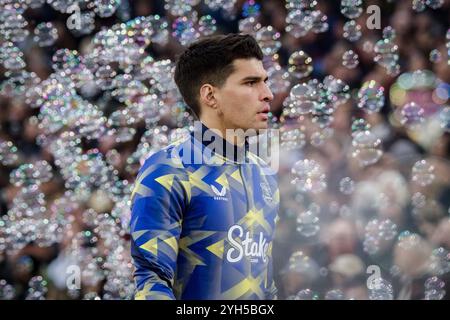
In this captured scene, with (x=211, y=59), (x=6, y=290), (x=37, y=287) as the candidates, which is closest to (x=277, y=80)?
(x=37, y=287)

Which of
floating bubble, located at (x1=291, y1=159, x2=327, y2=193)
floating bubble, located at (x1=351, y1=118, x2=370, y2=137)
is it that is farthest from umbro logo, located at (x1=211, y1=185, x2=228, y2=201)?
floating bubble, located at (x1=351, y1=118, x2=370, y2=137)

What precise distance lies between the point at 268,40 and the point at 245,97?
3146 mm

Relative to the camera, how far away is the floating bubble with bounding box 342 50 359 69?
5.34 m

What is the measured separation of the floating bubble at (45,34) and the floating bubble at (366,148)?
247 cm

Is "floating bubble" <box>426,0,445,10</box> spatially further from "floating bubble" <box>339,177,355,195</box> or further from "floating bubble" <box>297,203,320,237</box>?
"floating bubble" <box>297,203,320,237</box>

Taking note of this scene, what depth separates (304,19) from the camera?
17.8 ft

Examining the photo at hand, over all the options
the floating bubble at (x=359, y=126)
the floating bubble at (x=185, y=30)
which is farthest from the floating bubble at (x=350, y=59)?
the floating bubble at (x=185, y=30)

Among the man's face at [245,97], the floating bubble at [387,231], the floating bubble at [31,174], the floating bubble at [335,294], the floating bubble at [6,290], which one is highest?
the man's face at [245,97]

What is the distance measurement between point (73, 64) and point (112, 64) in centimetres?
31

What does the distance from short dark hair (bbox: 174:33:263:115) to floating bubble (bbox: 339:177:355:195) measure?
9.16 feet

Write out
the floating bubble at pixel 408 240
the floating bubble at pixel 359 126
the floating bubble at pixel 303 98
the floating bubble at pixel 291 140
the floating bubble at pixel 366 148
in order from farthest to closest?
the floating bubble at pixel 291 140 → the floating bubble at pixel 359 126 → the floating bubble at pixel 366 148 → the floating bubble at pixel 303 98 → the floating bubble at pixel 408 240

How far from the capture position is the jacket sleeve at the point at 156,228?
6.55ft

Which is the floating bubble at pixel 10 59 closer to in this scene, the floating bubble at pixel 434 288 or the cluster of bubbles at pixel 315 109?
the cluster of bubbles at pixel 315 109

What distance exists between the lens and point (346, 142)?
17.6ft
